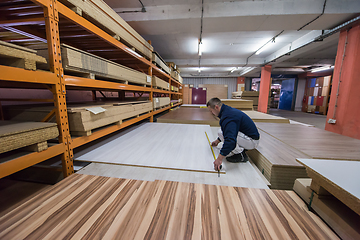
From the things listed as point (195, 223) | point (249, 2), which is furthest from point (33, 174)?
point (249, 2)

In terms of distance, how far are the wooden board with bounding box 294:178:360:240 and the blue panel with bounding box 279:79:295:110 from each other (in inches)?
744

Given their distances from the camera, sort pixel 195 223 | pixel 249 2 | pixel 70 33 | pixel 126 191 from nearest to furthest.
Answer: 1. pixel 195 223
2. pixel 126 191
3. pixel 70 33
4. pixel 249 2

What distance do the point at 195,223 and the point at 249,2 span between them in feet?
18.8

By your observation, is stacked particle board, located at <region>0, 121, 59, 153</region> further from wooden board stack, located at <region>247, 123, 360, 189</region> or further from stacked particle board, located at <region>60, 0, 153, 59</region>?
wooden board stack, located at <region>247, 123, 360, 189</region>

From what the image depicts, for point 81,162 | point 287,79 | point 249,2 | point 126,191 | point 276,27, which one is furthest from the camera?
point 287,79

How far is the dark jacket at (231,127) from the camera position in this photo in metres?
1.85

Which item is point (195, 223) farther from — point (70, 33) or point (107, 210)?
point (70, 33)

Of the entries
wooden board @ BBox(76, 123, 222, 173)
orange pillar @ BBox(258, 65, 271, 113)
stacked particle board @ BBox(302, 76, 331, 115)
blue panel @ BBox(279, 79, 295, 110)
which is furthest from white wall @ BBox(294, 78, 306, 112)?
wooden board @ BBox(76, 123, 222, 173)

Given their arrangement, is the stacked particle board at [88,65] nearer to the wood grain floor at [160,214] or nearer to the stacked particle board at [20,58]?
the stacked particle board at [20,58]

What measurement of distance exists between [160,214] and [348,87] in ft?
22.8

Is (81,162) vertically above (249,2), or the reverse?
(249,2)

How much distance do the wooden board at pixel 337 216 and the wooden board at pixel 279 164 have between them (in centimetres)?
58

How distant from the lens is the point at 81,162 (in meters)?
2.23

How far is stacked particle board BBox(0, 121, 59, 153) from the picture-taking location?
1.18 m
